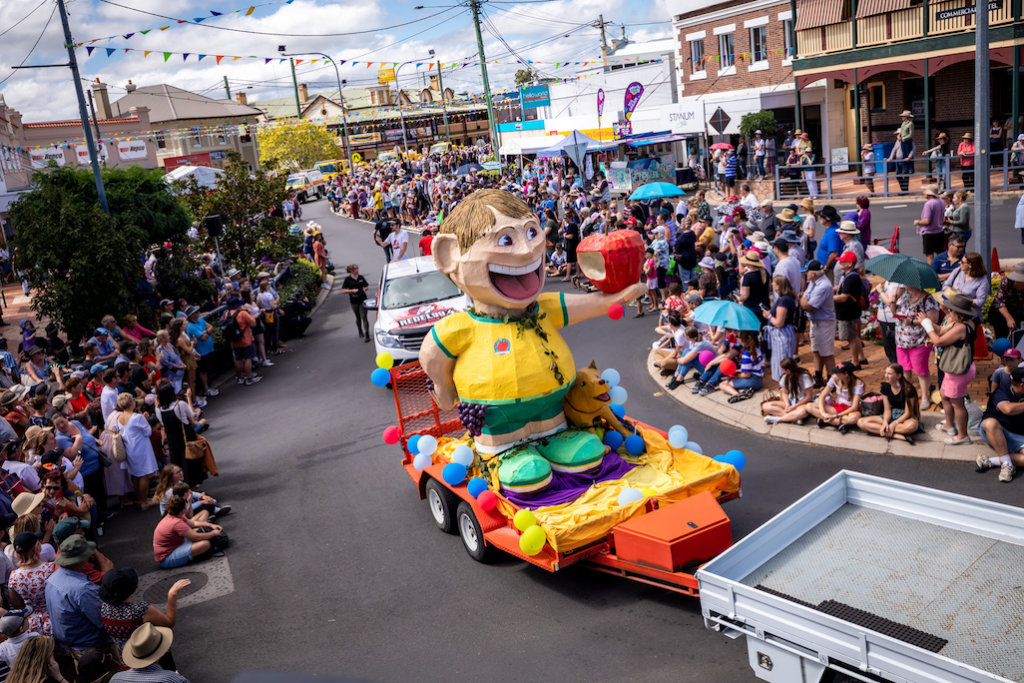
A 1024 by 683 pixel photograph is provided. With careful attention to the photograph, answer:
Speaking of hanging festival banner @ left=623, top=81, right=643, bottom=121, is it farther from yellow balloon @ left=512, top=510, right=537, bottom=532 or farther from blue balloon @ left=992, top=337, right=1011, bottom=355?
yellow balloon @ left=512, top=510, right=537, bottom=532

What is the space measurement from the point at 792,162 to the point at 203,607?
21.7 m

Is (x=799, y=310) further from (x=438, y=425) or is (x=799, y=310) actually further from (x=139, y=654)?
(x=139, y=654)

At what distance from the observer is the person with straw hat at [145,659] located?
502cm

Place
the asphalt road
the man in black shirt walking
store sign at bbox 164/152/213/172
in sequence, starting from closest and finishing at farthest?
the asphalt road → the man in black shirt walking → store sign at bbox 164/152/213/172

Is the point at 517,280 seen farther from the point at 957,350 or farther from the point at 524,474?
the point at 957,350

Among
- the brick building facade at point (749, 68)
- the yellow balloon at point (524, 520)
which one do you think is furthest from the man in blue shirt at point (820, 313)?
the brick building facade at point (749, 68)

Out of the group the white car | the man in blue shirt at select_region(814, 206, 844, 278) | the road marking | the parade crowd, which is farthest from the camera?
the white car

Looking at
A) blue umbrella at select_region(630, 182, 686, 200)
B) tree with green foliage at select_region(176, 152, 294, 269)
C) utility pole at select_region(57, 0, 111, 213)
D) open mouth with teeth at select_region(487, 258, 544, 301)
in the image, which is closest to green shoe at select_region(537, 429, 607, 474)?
open mouth with teeth at select_region(487, 258, 544, 301)

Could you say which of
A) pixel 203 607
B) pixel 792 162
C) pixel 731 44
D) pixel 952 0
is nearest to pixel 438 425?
pixel 203 607

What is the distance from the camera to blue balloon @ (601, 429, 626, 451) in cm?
751

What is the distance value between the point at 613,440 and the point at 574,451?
0.60m

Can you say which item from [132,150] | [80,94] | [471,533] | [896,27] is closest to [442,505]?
[471,533]

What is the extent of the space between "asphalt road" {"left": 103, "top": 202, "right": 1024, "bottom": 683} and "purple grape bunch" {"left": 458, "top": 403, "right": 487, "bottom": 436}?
50.0 inches

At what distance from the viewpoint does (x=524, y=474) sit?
6.79 m
